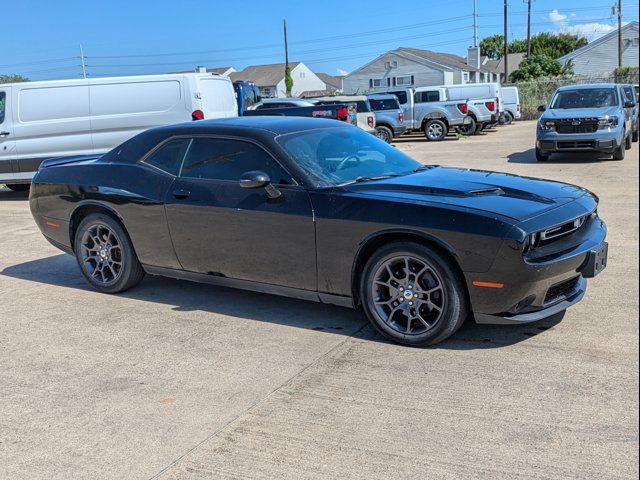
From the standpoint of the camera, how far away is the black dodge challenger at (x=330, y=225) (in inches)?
167

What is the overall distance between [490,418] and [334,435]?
81 cm

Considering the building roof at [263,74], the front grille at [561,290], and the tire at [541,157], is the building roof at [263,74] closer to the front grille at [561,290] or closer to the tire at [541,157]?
the tire at [541,157]

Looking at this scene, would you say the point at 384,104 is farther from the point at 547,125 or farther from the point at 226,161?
the point at 226,161

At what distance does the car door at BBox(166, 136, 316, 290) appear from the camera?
487cm

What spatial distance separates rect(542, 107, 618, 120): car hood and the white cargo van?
7.95 metres

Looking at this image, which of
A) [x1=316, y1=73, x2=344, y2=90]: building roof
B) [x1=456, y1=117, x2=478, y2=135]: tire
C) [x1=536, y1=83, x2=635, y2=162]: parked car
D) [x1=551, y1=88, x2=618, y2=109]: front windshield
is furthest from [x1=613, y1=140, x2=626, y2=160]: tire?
[x1=316, y1=73, x2=344, y2=90]: building roof

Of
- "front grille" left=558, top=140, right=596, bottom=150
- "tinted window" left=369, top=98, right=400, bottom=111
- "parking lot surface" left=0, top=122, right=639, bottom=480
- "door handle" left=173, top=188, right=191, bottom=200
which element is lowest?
"parking lot surface" left=0, top=122, right=639, bottom=480

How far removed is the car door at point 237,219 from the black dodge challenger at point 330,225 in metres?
0.01

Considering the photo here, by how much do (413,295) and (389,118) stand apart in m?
20.7

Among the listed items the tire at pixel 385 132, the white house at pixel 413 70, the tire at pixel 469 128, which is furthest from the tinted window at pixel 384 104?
the white house at pixel 413 70

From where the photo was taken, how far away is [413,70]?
64.3m

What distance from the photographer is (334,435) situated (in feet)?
11.1

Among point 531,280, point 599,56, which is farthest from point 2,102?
point 599,56

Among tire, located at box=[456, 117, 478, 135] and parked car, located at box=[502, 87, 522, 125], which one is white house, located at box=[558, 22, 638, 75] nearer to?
parked car, located at box=[502, 87, 522, 125]
